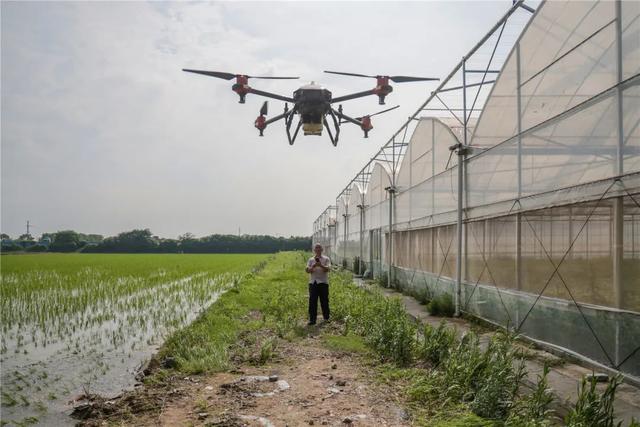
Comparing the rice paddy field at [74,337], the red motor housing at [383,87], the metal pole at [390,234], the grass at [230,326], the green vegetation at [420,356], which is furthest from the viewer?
the metal pole at [390,234]

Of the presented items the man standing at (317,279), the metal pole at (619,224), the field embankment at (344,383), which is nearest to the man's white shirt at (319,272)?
the man standing at (317,279)

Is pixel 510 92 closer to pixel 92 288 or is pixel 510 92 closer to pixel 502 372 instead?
pixel 502 372

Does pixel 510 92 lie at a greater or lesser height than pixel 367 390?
greater

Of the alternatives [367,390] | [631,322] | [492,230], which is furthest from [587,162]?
[367,390]

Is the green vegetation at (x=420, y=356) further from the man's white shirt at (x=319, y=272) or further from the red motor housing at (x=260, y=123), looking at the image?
the red motor housing at (x=260, y=123)

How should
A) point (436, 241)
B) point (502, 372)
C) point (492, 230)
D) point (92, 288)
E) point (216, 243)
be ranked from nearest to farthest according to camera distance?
point (502, 372), point (492, 230), point (436, 241), point (92, 288), point (216, 243)

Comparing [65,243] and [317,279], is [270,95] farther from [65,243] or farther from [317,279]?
[65,243]

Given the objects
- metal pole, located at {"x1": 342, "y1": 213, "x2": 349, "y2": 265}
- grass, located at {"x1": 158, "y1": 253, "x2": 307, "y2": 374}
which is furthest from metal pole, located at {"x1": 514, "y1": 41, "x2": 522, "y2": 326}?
metal pole, located at {"x1": 342, "y1": 213, "x2": 349, "y2": 265}
